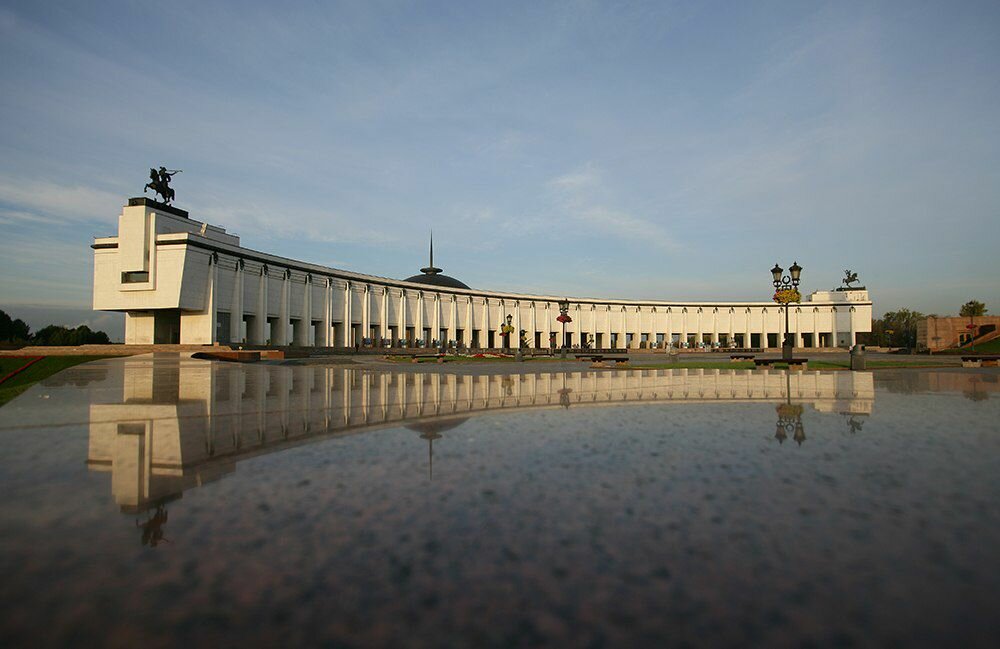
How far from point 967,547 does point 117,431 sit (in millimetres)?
8306

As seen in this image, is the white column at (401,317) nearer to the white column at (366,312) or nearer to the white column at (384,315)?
the white column at (384,315)

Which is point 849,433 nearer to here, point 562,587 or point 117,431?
point 562,587

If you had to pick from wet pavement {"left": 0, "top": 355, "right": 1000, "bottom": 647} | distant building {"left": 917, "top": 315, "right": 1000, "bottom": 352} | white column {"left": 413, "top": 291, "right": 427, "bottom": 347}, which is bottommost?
wet pavement {"left": 0, "top": 355, "right": 1000, "bottom": 647}

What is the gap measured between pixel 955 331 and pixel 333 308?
77.9 m

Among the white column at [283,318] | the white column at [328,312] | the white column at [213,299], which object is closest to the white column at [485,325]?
the white column at [328,312]

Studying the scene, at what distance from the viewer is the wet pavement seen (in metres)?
2.18

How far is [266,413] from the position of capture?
27.6 feet

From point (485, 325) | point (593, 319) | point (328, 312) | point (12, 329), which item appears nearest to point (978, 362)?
point (328, 312)

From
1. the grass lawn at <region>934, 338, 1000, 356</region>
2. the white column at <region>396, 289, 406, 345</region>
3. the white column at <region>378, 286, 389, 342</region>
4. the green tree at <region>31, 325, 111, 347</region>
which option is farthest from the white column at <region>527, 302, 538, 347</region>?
the green tree at <region>31, 325, 111, 347</region>

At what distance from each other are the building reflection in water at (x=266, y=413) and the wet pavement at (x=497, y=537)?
6 cm

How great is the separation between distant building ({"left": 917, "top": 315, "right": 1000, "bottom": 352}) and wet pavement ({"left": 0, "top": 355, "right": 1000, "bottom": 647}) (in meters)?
77.4

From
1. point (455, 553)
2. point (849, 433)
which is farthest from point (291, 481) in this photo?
point (849, 433)

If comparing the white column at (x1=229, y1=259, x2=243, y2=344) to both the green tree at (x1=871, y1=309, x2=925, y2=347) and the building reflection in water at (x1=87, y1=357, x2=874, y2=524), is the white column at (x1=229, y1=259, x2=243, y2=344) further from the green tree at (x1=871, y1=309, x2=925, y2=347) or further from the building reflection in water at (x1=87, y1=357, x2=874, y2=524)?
the green tree at (x1=871, y1=309, x2=925, y2=347)

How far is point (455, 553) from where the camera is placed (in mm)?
2904
